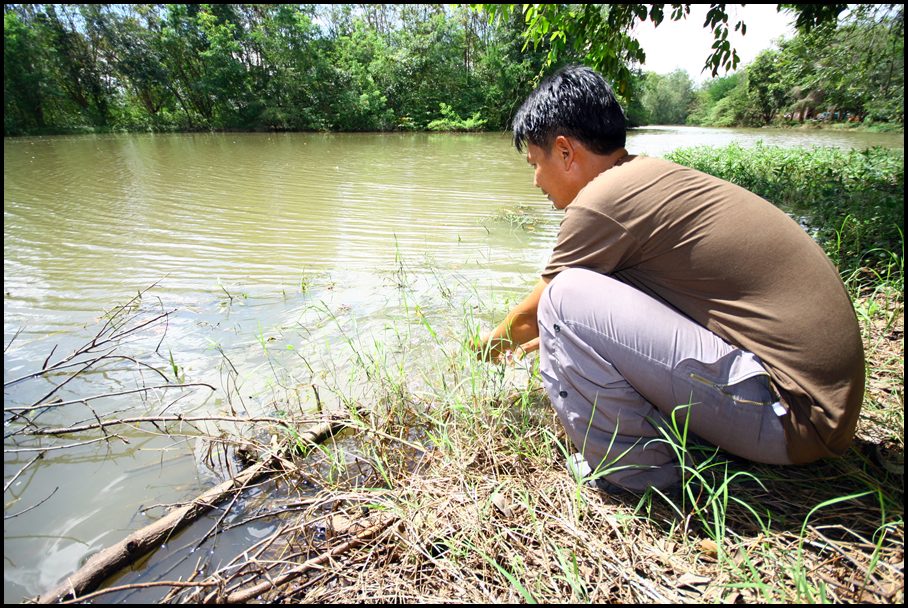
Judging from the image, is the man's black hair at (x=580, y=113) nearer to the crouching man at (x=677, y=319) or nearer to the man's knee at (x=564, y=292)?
the crouching man at (x=677, y=319)

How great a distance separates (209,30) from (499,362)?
1246 inches

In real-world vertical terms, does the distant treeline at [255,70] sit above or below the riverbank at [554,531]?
above

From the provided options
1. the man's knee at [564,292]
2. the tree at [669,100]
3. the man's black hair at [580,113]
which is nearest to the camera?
the man's knee at [564,292]

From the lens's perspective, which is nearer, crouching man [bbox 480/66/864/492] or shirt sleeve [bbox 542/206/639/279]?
crouching man [bbox 480/66/864/492]

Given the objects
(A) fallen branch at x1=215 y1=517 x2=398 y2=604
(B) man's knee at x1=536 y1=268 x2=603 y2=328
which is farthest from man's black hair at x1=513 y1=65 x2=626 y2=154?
(A) fallen branch at x1=215 y1=517 x2=398 y2=604

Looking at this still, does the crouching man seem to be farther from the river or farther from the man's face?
the river

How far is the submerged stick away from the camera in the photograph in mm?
1189

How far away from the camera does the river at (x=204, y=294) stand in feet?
5.58

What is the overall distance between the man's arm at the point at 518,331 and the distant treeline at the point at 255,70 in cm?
2281

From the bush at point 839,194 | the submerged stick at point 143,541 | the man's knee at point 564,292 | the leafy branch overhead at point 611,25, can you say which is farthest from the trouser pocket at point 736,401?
the leafy branch overhead at point 611,25

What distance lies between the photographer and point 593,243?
131cm

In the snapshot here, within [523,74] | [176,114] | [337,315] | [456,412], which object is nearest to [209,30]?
[176,114]

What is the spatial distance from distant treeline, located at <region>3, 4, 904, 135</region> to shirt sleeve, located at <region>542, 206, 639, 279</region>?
23045 mm

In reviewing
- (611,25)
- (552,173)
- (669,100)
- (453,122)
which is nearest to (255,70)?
(453,122)
